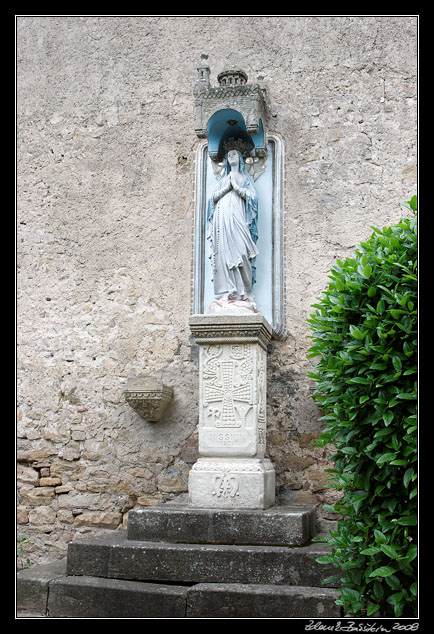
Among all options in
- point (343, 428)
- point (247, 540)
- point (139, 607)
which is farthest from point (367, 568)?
point (139, 607)

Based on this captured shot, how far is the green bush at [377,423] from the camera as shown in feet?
11.2

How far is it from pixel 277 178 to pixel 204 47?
1.61 m

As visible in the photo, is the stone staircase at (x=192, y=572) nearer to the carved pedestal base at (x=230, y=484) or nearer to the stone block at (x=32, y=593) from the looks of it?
the stone block at (x=32, y=593)

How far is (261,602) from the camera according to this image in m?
3.84

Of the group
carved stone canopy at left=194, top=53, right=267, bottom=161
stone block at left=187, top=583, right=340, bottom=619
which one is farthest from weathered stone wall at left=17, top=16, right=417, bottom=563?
stone block at left=187, top=583, right=340, bottom=619

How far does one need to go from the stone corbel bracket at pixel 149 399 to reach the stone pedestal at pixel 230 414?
31.6 inches

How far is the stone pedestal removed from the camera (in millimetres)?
4858

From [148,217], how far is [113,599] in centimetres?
359

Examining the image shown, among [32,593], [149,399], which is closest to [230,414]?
[149,399]

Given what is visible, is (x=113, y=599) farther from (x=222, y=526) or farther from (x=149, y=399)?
(x=149, y=399)

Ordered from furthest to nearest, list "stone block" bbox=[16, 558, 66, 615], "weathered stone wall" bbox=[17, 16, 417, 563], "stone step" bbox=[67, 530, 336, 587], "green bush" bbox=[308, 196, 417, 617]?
"weathered stone wall" bbox=[17, 16, 417, 563], "stone block" bbox=[16, 558, 66, 615], "stone step" bbox=[67, 530, 336, 587], "green bush" bbox=[308, 196, 417, 617]

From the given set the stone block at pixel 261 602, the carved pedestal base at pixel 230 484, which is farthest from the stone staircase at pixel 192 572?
the carved pedestal base at pixel 230 484

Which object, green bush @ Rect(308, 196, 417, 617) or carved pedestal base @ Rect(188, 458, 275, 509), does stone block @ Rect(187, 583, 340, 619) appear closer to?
green bush @ Rect(308, 196, 417, 617)

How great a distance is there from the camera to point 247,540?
4.44 meters
